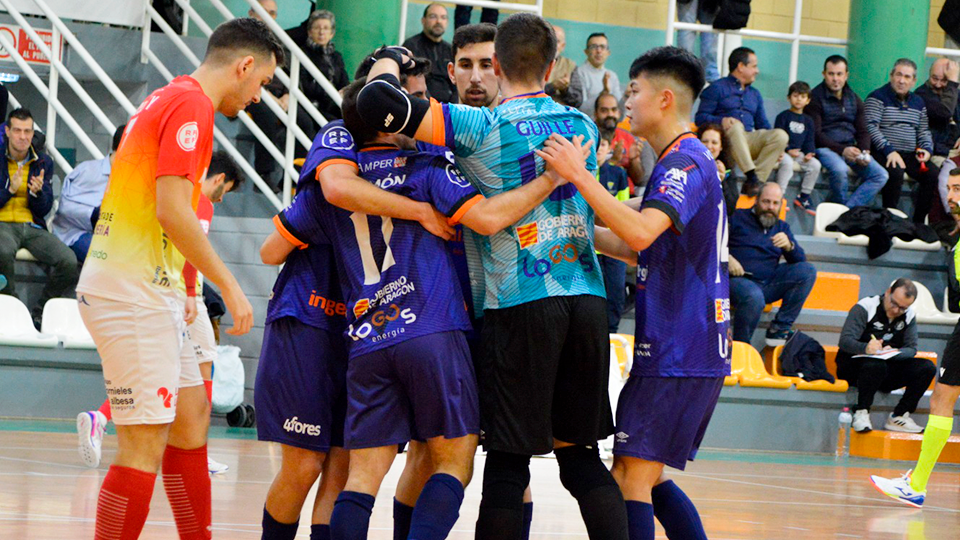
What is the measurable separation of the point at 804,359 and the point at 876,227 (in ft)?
6.33

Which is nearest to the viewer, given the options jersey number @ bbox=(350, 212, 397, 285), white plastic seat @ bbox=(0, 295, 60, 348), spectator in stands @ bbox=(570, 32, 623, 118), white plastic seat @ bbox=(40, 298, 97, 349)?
jersey number @ bbox=(350, 212, 397, 285)

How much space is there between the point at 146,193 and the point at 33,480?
2847 mm

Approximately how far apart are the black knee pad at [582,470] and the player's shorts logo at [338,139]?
1.10m

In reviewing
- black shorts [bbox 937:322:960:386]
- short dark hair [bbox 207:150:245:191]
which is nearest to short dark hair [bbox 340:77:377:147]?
short dark hair [bbox 207:150:245:191]

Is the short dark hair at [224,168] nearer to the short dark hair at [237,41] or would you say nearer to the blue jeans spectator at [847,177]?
the short dark hair at [237,41]

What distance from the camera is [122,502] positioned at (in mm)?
3414

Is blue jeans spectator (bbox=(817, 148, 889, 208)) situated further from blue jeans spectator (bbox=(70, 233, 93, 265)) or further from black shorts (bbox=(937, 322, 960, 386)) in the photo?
blue jeans spectator (bbox=(70, 233, 93, 265))

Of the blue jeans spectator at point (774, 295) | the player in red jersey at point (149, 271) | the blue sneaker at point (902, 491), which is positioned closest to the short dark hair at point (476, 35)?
the player in red jersey at point (149, 271)

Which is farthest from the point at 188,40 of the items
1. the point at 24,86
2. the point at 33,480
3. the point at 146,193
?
the point at 146,193

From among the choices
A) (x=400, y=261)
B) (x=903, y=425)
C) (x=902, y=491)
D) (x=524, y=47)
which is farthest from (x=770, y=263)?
(x=400, y=261)

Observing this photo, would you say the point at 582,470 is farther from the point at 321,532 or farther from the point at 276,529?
the point at 276,529

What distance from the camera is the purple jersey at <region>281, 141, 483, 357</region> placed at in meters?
3.34

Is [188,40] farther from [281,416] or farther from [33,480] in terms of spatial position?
[281,416]

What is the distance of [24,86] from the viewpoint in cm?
1094
